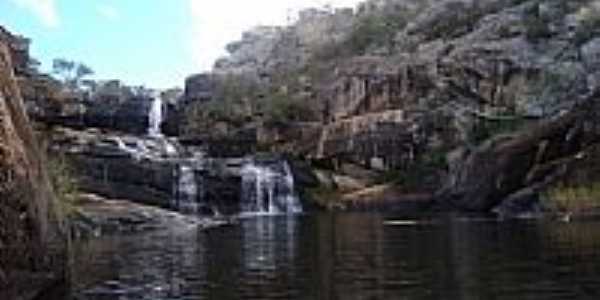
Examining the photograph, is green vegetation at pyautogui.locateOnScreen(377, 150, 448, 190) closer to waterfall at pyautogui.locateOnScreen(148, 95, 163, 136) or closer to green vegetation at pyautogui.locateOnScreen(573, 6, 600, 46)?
green vegetation at pyautogui.locateOnScreen(573, 6, 600, 46)

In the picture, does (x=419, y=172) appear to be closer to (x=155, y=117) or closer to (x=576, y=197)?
(x=576, y=197)

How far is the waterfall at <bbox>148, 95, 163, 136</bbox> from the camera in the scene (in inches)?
4964

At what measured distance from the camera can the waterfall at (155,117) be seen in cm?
12607

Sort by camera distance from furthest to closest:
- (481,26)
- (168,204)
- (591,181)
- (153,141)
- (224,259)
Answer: (481,26) → (153,141) → (168,204) → (591,181) → (224,259)

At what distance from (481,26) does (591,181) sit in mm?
63094

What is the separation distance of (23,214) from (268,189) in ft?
261

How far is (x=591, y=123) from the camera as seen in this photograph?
90.1 m

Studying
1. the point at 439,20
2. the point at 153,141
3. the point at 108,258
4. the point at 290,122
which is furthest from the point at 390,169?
the point at 108,258

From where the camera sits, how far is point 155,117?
127938 mm

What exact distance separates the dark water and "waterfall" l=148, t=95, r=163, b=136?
194 feet

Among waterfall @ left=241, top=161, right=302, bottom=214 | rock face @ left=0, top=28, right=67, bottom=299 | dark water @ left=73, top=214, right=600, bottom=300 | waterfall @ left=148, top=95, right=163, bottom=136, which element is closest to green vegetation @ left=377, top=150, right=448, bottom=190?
waterfall @ left=241, top=161, right=302, bottom=214

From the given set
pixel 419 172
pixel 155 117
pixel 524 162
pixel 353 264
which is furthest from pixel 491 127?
pixel 353 264

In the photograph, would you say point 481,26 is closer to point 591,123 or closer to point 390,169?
point 390,169

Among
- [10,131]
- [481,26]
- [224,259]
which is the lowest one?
[224,259]
